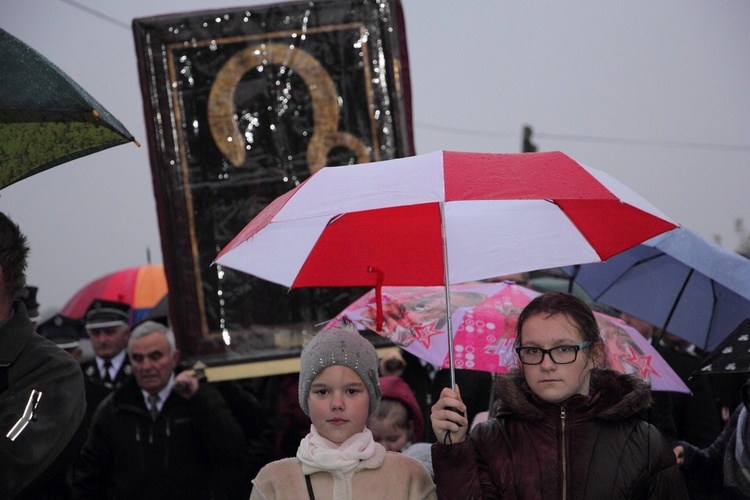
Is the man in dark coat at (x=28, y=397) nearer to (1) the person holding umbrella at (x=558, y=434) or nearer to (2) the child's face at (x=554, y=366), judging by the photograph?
(1) the person holding umbrella at (x=558, y=434)

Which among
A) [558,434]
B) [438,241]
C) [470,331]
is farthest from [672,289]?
[558,434]

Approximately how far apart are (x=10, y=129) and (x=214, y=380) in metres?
2.99

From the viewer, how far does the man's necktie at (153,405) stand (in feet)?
19.2

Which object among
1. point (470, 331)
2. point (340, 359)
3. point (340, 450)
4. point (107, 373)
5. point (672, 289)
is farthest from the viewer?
point (107, 373)

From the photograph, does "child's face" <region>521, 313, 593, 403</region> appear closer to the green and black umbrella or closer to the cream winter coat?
the cream winter coat

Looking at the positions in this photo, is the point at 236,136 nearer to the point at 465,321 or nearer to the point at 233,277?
the point at 233,277

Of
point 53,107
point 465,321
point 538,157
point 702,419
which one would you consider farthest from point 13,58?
point 702,419

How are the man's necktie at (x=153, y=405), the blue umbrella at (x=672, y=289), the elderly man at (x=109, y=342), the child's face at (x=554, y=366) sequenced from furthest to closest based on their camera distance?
the elderly man at (x=109, y=342)
the man's necktie at (x=153, y=405)
the blue umbrella at (x=672, y=289)
the child's face at (x=554, y=366)

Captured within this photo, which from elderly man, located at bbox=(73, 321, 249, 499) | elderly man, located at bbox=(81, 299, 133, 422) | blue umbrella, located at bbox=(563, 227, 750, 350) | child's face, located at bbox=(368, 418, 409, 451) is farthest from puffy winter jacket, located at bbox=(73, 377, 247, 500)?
blue umbrella, located at bbox=(563, 227, 750, 350)

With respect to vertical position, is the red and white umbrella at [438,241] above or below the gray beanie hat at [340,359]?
above

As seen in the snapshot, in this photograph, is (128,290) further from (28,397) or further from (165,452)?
(28,397)

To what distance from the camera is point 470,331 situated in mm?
4699

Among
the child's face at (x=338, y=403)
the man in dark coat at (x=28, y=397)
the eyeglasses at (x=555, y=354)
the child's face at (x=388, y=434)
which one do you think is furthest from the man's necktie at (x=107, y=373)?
the eyeglasses at (x=555, y=354)

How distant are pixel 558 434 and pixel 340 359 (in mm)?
780
